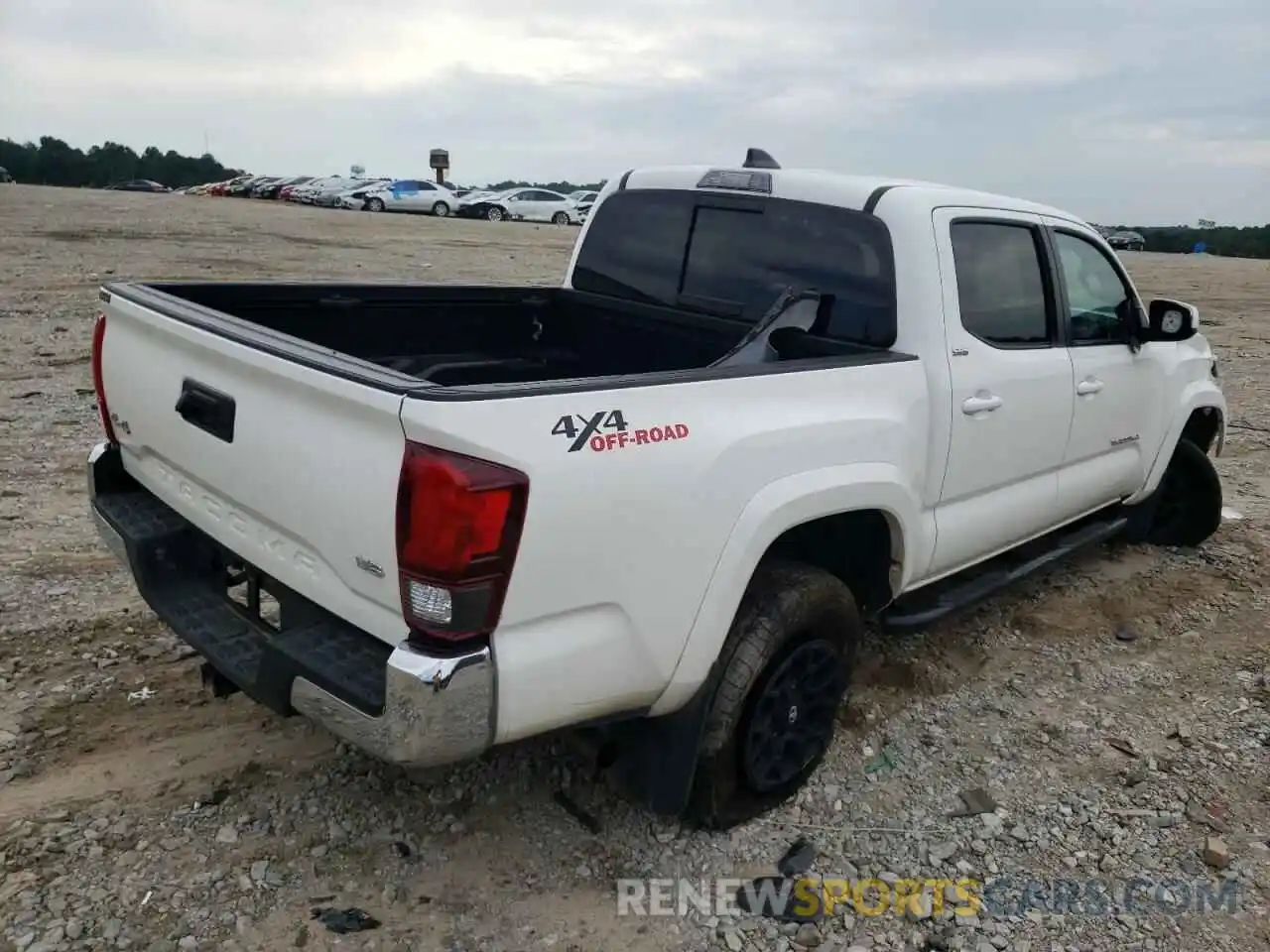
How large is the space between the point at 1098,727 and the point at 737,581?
2.06 metres

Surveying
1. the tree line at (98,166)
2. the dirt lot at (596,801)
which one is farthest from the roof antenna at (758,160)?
the tree line at (98,166)

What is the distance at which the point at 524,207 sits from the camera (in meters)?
38.5

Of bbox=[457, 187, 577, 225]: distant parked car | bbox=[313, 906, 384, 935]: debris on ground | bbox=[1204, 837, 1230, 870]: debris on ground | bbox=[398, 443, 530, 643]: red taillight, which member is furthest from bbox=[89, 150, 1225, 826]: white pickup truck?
bbox=[457, 187, 577, 225]: distant parked car

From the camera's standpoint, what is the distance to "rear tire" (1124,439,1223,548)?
18.3 ft

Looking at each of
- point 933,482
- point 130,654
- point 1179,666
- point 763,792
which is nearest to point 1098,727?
point 1179,666

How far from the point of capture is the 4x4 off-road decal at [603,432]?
7.48 feet

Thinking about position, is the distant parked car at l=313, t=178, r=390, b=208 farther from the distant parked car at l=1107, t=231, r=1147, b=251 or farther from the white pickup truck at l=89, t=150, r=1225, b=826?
the white pickup truck at l=89, t=150, r=1225, b=826

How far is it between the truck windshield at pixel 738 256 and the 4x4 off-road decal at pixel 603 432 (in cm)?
138

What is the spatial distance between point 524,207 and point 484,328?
35.5m

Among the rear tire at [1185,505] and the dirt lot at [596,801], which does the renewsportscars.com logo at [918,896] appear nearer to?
the dirt lot at [596,801]

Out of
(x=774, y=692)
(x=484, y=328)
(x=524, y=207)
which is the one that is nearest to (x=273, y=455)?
(x=774, y=692)

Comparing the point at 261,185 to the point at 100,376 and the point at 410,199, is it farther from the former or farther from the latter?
the point at 100,376

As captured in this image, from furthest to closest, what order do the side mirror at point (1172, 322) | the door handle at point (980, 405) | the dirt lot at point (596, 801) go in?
1. the side mirror at point (1172, 322)
2. the door handle at point (980, 405)
3. the dirt lot at point (596, 801)

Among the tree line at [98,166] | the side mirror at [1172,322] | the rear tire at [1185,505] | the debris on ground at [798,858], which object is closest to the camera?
the debris on ground at [798,858]
